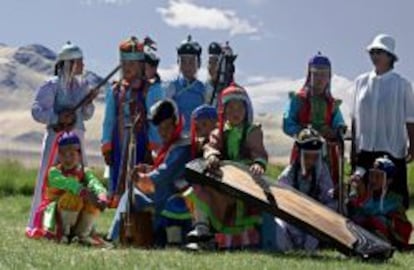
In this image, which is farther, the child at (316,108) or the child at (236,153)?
the child at (316,108)

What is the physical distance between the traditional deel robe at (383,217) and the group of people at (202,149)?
0.4 inches

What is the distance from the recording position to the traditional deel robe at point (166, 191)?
26.8ft

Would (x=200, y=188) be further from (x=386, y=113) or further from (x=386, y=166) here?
(x=386, y=113)

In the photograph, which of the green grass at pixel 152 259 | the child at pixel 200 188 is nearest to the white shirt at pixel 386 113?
the green grass at pixel 152 259

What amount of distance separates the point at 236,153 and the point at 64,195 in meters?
1.48

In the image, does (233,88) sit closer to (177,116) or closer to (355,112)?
(177,116)

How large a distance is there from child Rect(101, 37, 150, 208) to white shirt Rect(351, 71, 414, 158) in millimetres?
1988

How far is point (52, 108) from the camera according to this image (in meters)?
9.33

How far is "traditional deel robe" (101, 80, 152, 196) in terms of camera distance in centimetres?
894

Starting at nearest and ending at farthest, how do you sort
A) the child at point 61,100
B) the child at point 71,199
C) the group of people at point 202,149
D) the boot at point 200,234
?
the boot at point 200,234 → the group of people at point 202,149 → the child at point 71,199 → the child at point 61,100

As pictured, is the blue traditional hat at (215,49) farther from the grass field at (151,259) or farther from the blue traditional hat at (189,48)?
the grass field at (151,259)

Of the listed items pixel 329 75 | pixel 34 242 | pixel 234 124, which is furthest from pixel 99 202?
pixel 329 75

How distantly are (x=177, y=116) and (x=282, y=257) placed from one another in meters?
1.66

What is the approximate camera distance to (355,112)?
933 cm
